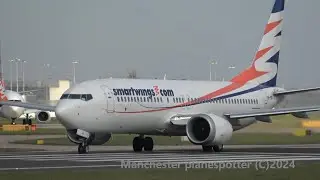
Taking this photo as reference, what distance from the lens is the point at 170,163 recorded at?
31.4 metres

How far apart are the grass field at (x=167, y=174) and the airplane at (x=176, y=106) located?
12.8 m

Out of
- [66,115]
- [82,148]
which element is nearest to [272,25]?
[82,148]

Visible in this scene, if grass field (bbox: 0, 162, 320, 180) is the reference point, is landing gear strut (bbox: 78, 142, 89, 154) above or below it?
below

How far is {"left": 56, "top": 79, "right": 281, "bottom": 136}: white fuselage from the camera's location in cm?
3978

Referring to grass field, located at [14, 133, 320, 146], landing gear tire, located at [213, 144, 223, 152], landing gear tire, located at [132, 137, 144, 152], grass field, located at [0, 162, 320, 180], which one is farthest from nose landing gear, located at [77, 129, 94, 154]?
grass field, located at [14, 133, 320, 146]

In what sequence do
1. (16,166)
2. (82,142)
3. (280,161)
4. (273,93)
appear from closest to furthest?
(16,166)
(280,161)
(82,142)
(273,93)

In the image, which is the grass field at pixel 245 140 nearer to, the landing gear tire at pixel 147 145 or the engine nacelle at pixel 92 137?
the landing gear tire at pixel 147 145

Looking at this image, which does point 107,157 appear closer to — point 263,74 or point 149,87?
point 149,87

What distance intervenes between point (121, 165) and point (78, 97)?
408 inches

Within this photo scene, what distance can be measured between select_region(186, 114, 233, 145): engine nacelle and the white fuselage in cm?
156

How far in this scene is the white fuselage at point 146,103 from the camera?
131 ft

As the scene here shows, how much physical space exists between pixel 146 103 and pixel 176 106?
2.58 m

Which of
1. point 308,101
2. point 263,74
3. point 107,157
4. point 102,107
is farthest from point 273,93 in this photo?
point 308,101

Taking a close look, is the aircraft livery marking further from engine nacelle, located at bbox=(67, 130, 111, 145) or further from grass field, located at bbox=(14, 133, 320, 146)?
grass field, located at bbox=(14, 133, 320, 146)
